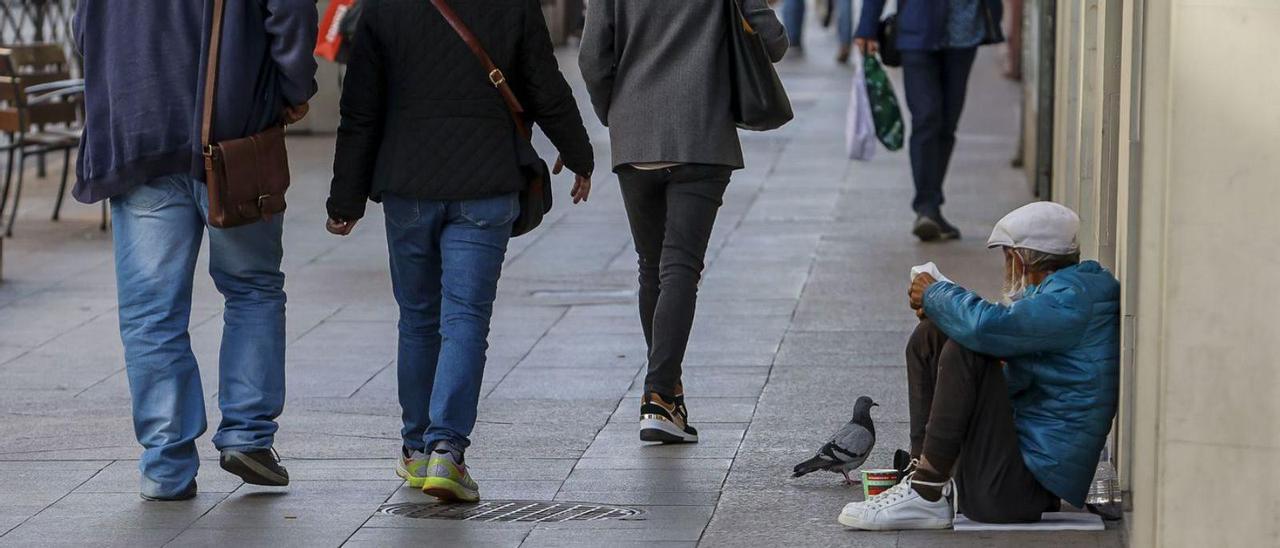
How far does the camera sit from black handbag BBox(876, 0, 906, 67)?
34.6 ft

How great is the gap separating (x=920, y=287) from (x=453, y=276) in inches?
48.9

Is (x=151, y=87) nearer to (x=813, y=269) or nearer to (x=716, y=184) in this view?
(x=716, y=184)

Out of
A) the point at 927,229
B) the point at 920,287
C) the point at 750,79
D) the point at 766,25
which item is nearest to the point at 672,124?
the point at 750,79

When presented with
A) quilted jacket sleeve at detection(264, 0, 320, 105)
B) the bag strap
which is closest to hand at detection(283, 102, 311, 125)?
quilted jacket sleeve at detection(264, 0, 320, 105)

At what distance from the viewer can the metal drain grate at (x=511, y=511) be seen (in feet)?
17.9

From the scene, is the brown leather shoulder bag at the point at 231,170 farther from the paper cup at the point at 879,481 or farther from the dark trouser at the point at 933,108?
the dark trouser at the point at 933,108

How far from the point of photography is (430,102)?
18.3 feet

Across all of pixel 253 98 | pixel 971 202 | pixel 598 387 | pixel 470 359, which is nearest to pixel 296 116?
pixel 253 98

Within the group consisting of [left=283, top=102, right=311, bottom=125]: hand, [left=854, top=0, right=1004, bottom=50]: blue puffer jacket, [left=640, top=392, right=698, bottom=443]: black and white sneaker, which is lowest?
[left=640, top=392, right=698, bottom=443]: black and white sneaker

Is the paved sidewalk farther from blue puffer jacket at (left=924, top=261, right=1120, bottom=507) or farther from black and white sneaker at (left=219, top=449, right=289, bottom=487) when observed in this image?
blue puffer jacket at (left=924, top=261, right=1120, bottom=507)

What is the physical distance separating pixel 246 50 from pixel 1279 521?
2833 millimetres

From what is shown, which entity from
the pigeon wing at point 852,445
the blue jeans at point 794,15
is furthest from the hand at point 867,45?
the blue jeans at point 794,15

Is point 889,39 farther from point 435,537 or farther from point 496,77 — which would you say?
point 435,537

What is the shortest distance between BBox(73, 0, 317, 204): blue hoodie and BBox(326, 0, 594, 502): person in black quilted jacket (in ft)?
0.70
